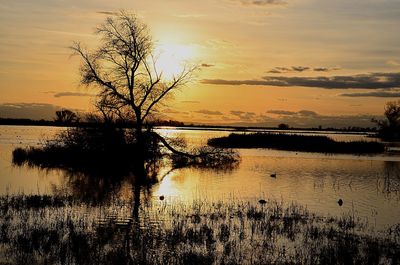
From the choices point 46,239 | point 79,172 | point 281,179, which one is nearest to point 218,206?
point 46,239

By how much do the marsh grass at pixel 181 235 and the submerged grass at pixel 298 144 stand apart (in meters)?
48.1

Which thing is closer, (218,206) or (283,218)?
(283,218)

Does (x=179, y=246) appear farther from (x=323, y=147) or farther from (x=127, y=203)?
(x=323, y=147)

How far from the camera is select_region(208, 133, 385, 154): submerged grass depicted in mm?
67062

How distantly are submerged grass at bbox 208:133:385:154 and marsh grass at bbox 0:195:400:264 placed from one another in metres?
48.1

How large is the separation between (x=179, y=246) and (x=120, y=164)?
91.5 feet

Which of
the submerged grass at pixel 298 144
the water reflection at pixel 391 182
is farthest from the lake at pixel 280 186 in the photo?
the submerged grass at pixel 298 144

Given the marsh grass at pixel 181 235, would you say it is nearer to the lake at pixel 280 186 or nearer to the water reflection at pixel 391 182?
the lake at pixel 280 186

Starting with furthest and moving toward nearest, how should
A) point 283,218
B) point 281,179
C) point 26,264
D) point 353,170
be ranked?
point 353,170
point 281,179
point 283,218
point 26,264

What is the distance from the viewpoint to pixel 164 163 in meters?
43.5

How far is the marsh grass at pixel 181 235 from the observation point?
12836 millimetres

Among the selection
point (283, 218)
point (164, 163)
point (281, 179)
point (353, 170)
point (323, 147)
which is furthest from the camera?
point (323, 147)

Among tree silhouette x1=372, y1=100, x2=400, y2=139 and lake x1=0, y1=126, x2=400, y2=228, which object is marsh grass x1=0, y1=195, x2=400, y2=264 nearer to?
lake x1=0, y1=126, x2=400, y2=228

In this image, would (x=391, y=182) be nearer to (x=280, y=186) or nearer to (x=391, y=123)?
(x=280, y=186)
